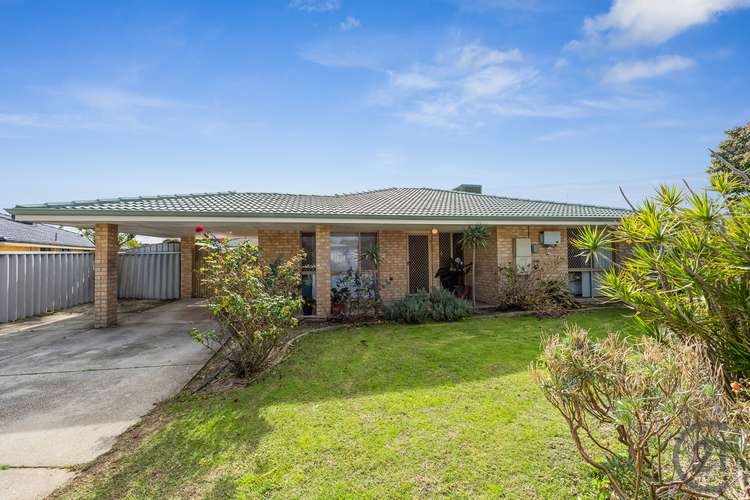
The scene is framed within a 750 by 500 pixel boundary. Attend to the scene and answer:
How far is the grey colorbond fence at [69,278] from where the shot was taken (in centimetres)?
1017

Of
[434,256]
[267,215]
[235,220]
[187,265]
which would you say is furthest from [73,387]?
[187,265]

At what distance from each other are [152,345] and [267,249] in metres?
4.16

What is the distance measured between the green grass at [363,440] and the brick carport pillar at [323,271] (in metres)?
3.75

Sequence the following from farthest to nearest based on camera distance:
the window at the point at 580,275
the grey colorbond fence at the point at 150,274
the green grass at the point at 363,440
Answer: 1. the grey colorbond fence at the point at 150,274
2. the window at the point at 580,275
3. the green grass at the point at 363,440

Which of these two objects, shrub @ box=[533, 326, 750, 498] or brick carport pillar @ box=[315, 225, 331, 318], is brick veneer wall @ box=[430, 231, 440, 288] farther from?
shrub @ box=[533, 326, 750, 498]

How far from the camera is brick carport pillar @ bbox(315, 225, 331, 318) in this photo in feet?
30.9

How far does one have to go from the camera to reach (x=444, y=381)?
16.2 ft

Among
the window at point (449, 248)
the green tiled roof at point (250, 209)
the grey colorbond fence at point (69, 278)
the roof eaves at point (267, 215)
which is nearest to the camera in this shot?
the roof eaves at point (267, 215)

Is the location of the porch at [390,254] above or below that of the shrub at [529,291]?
above

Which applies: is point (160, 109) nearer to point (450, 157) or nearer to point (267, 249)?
point (267, 249)

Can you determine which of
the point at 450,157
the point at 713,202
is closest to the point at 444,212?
the point at 450,157

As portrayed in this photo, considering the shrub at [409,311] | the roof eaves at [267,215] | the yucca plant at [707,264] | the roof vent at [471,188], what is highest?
the roof vent at [471,188]

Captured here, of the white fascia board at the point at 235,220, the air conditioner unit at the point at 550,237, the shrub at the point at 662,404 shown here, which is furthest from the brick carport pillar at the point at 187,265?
the shrub at the point at 662,404

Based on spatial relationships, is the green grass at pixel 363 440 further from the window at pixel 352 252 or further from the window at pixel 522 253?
the window at pixel 522 253
